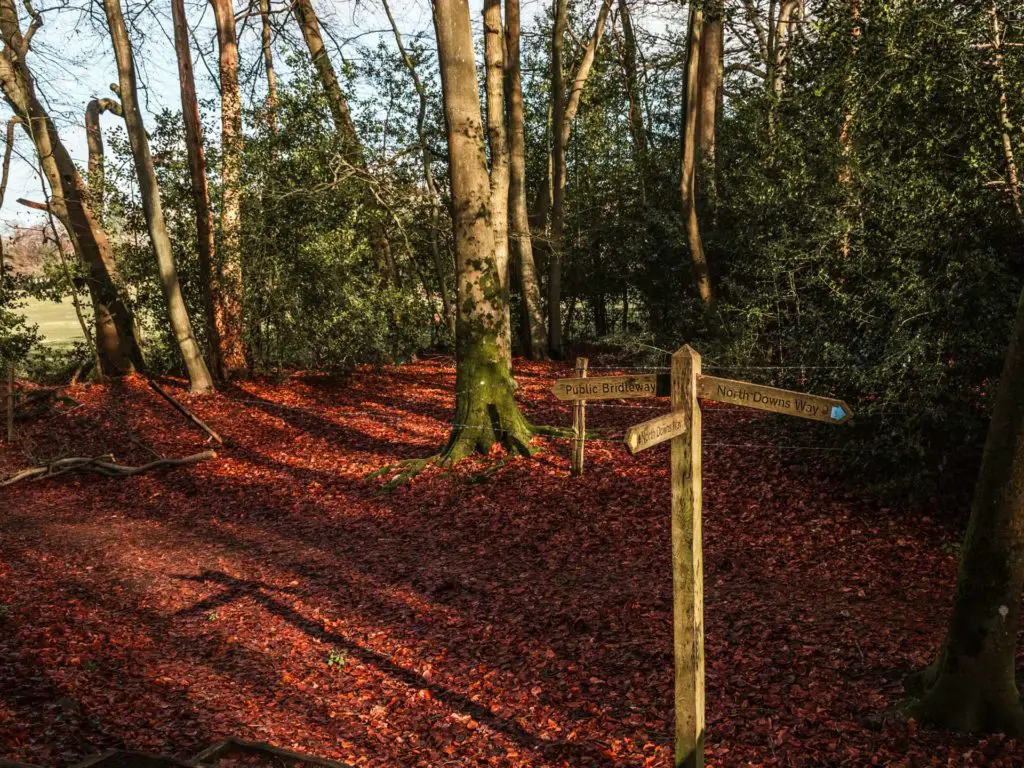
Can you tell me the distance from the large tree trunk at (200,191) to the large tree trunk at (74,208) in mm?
1881

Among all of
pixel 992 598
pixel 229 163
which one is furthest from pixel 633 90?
pixel 992 598

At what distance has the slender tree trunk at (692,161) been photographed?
1426cm

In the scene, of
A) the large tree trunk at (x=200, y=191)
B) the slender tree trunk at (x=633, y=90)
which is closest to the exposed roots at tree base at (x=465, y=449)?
the large tree trunk at (x=200, y=191)

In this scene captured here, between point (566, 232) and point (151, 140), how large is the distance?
40.8 feet

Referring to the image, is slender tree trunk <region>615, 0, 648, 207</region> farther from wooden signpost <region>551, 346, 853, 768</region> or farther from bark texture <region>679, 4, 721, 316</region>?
wooden signpost <region>551, 346, 853, 768</region>

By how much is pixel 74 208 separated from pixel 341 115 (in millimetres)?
6483

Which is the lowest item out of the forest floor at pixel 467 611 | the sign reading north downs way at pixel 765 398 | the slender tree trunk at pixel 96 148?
the forest floor at pixel 467 611

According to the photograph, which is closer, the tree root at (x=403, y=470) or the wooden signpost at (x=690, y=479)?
the wooden signpost at (x=690, y=479)

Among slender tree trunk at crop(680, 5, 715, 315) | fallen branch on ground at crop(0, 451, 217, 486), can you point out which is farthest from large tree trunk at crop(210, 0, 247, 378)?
slender tree trunk at crop(680, 5, 715, 315)

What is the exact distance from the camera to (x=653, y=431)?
385 cm

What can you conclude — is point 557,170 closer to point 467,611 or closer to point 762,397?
point 467,611

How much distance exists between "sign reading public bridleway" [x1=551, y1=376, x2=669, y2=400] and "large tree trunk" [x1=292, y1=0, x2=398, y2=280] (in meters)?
12.1

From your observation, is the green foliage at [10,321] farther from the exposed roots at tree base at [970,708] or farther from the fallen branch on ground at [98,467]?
the exposed roots at tree base at [970,708]

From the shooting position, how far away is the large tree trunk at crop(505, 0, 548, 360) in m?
17.7
